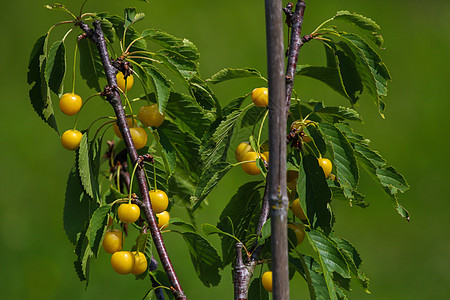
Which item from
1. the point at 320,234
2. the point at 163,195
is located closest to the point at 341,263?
the point at 320,234

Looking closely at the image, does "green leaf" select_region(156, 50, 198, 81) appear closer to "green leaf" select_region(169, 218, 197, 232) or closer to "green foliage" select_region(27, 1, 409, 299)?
"green foliage" select_region(27, 1, 409, 299)

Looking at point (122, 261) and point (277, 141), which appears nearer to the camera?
point (277, 141)

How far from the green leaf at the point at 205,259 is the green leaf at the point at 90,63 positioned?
0.75ft

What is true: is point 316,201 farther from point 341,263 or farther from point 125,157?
point 125,157

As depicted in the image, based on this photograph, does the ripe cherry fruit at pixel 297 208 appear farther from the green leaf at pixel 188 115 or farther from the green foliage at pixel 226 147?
the green leaf at pixel 188 115

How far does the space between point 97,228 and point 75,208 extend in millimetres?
85

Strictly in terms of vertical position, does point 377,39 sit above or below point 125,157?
above

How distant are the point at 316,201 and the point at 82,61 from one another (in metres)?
0.33

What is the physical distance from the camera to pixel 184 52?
23.0 inches

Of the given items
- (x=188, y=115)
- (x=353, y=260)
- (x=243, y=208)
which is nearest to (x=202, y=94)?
(x=188, y=115)

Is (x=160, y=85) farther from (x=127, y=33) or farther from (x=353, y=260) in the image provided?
(x=353, y=260)

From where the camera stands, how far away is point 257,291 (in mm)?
595

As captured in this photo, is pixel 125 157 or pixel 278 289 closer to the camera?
pixel 278 289

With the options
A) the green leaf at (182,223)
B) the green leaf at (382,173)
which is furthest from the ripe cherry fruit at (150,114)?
the green leaf at (382,173)
